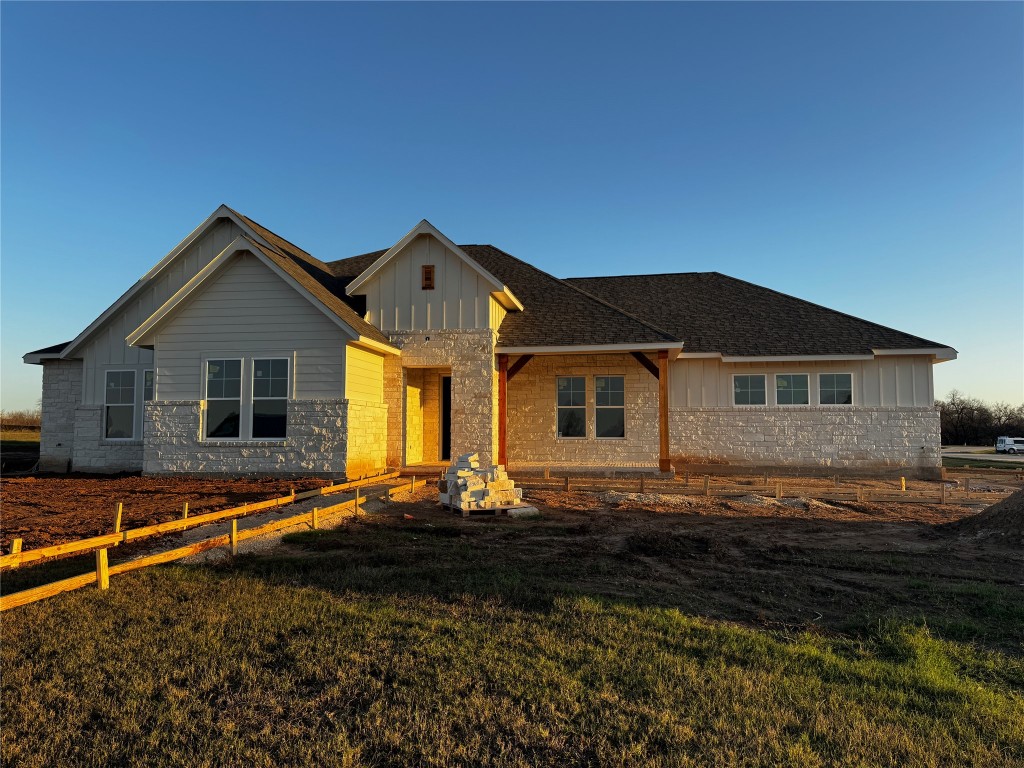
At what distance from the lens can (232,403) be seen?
616 inches

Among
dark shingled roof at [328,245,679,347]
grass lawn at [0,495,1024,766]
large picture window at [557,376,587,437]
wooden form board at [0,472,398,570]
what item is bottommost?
grass lawn at [0,495,1024,766]

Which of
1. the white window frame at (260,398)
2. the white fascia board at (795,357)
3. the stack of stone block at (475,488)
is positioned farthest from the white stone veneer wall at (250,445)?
the white fascia board at (795,357)

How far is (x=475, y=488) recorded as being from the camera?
1170cm

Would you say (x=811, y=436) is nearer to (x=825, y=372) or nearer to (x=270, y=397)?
(x=825, y=372)

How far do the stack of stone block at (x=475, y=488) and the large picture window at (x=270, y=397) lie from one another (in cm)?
551

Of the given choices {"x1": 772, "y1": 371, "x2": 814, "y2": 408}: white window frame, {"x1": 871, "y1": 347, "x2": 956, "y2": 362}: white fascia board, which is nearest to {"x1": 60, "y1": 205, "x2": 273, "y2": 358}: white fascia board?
{"x1": 772, "y1": 371, "x2": 814, "y2": 408}: white window frame

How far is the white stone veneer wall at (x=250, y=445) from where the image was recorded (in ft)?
49.6

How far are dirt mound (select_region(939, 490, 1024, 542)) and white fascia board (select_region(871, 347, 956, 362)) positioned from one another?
8633 mm

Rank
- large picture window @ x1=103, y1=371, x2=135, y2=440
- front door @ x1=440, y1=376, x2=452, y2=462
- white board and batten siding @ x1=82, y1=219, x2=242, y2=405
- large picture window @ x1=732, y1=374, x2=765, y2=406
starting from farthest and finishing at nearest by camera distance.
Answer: front door @ x1=440, y1=376, x2=452, y2=462, large picture window @ x1=732, y1=374, x2=765, y2=406, white board and batten siding @ x1=82, y1=219, x2=242, y2=405, large picture window @ x1=103, y1=371, x2=135, y2=440

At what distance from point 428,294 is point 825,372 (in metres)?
12.1

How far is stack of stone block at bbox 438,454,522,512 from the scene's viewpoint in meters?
11.6

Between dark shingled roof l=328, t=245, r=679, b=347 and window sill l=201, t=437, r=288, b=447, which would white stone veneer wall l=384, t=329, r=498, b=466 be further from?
window sill l=201, t=437, r=288, b=447

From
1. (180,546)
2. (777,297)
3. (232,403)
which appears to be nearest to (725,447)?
(777,297)

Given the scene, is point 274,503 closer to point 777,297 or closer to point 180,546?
point 180,546
